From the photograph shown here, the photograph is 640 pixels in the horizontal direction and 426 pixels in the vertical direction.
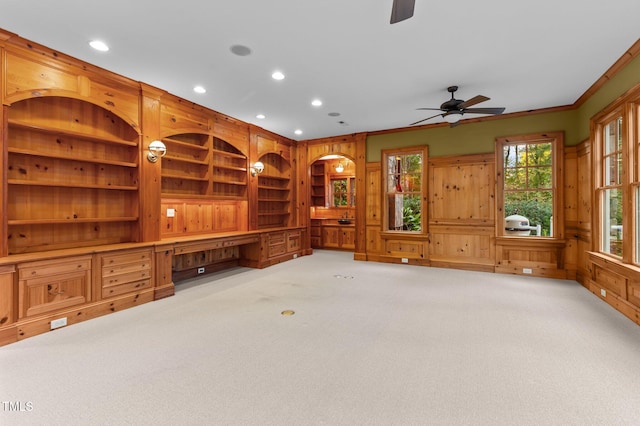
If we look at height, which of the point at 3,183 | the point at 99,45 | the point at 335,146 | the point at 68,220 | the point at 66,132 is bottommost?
the point at 68,220

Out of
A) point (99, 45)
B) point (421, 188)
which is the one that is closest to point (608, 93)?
point (421, 188)

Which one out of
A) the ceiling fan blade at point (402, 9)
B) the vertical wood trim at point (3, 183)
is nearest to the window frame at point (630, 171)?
the ceiling fan blade at point (402, 9)

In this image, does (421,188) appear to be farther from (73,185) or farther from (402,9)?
(73,185)

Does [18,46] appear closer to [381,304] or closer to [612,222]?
[381,304]

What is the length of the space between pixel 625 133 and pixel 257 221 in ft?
19.9

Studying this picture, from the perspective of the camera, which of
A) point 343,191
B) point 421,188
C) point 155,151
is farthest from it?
point 343,191

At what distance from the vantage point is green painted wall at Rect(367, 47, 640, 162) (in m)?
4.60

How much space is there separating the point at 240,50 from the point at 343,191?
6.52 meters

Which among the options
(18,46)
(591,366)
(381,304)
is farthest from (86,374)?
(591,366)

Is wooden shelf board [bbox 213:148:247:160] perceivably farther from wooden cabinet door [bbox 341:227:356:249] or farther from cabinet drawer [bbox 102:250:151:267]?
wooden cabinet door [bbox 341:227:356:249]

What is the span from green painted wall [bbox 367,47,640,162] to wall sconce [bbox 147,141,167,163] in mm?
4543

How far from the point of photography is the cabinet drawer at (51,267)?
296cm

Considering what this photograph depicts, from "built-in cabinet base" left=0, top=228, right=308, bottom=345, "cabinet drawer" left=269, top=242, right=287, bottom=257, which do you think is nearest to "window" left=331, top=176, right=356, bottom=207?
"cabinet drawer" left=269, top=242, right=287, bottom=257

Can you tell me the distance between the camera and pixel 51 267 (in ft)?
10.3
